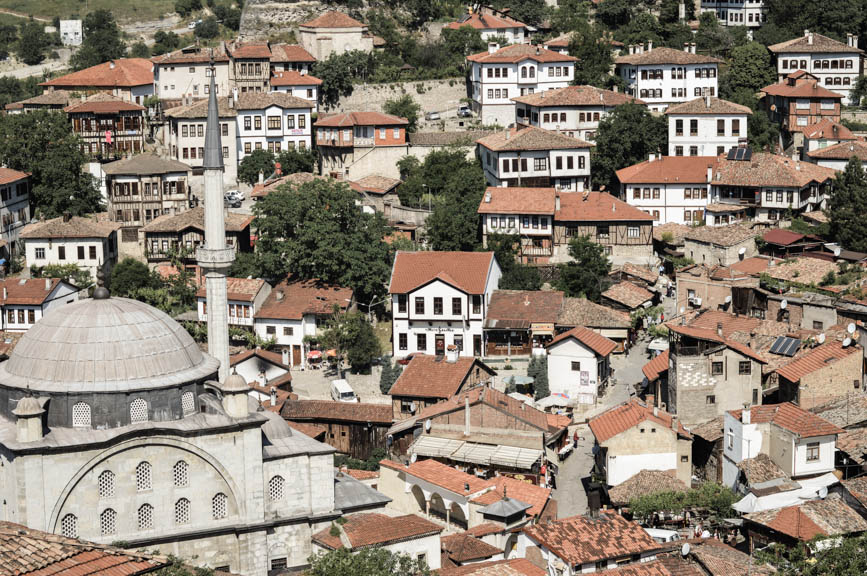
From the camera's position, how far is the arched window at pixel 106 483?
41.7 metres

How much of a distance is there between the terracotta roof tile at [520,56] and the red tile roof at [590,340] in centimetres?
2914

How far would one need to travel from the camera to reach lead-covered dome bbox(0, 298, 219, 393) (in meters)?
42.1

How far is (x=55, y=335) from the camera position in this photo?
42781 mm

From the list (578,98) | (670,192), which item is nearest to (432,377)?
(670,192)

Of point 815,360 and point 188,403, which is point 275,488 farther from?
point 815,360

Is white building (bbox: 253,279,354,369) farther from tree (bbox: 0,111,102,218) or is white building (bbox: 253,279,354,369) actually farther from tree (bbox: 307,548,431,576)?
tree (bbox: 307,548,431,576)

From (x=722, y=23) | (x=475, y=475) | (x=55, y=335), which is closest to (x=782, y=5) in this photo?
(x=722, y=23)

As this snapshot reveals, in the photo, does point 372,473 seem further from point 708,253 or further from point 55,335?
point 708,253

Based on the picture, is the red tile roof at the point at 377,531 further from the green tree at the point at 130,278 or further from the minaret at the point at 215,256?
the green tree at the point at 130,278

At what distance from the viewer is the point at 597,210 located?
74.5m

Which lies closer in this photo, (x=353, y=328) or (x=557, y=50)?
(x=353, y=328)

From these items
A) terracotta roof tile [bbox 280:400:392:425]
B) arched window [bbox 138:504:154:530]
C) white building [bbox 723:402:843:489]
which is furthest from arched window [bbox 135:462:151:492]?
white building [bbox 723:402:843:489]

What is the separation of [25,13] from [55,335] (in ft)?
342

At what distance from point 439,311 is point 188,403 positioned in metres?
24.0
